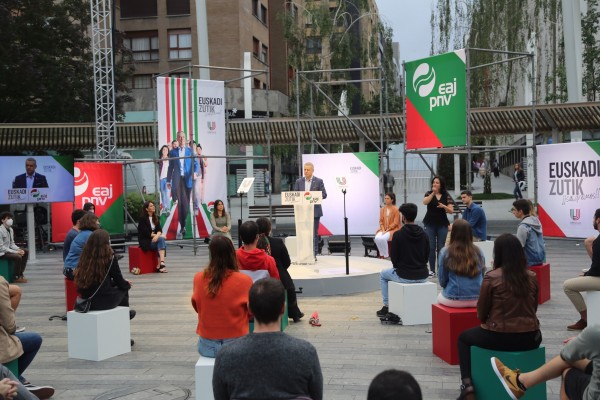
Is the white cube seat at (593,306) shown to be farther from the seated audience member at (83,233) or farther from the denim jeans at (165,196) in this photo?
the denim jeans at (165,196)

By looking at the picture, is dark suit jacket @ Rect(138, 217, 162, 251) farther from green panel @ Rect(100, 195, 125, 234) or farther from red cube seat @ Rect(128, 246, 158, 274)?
green panel @ Rect(100, 195, 125, 234)

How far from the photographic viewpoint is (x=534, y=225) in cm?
885

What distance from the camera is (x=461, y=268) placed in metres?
6.47

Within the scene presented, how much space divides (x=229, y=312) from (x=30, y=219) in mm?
12040

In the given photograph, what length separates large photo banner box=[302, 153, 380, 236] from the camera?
16391mm

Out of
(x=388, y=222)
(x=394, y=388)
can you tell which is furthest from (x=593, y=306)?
(x=388, y=222)

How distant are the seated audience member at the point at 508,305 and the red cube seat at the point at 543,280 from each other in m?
4.12

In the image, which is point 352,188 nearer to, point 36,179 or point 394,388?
point 36,179

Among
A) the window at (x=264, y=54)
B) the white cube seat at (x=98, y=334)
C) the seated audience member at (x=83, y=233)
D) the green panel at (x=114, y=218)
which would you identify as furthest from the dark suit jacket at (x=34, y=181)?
the window at (x=264, y=54)

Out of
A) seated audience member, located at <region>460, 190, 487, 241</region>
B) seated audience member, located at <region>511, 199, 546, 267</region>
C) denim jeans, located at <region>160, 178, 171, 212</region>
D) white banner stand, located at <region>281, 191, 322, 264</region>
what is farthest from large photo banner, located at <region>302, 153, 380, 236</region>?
seated audience member, located at <region>511, 199, 546, 267</region>

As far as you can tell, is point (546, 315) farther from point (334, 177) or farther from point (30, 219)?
point (30, 219)

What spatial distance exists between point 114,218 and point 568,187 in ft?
35.6

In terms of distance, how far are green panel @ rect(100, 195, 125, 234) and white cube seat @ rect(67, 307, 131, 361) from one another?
33.4 feet

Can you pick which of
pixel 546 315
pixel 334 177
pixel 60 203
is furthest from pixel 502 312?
pixel 60 203
